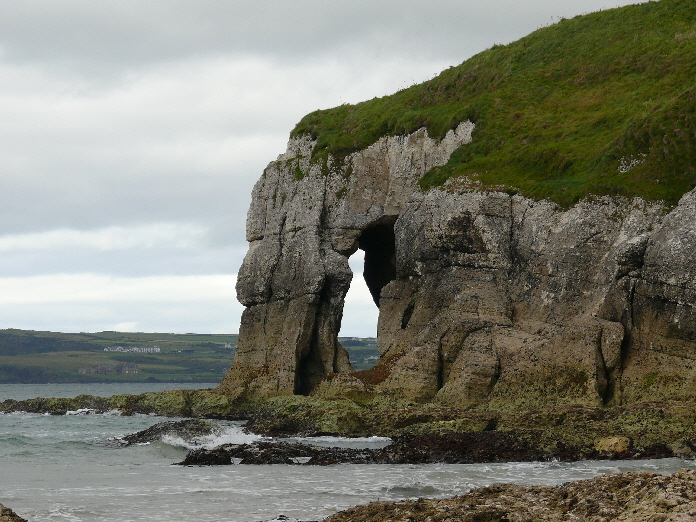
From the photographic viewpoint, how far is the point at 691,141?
41500mm

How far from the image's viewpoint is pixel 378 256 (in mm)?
64062

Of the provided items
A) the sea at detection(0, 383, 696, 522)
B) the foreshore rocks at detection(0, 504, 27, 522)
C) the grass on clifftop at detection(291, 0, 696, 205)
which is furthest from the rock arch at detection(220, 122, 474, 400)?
the foreshore rocks at detection(0, 504, 27, 522)

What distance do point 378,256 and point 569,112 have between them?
17.6m

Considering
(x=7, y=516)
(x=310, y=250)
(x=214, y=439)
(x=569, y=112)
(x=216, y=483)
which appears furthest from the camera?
(x=310, y=250)

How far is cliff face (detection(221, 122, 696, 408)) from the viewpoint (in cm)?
3759

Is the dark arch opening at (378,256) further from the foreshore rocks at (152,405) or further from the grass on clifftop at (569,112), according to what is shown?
the foreshore rocks at (152,405)

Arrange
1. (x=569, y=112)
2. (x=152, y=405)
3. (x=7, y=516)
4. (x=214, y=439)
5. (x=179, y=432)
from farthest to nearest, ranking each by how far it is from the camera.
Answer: (x=152, y=405)
(x=569, y=112)
(x=214, y=439)
(x=179, y=432)
(x=7, y=516)

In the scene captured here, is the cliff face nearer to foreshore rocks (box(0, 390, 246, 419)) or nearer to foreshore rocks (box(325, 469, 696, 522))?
foreshore rocks (box(0, 390, 246, 419))

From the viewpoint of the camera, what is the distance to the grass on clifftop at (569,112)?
1674 inches

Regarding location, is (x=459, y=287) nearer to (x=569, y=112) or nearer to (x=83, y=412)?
(x=569, y=112)

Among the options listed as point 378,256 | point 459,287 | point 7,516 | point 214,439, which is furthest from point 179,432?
point 378,256

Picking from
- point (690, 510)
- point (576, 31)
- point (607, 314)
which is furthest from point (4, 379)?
point (690, 510)

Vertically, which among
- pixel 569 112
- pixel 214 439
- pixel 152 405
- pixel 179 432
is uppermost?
pixel 569 112

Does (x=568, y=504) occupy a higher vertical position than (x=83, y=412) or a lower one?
higher
